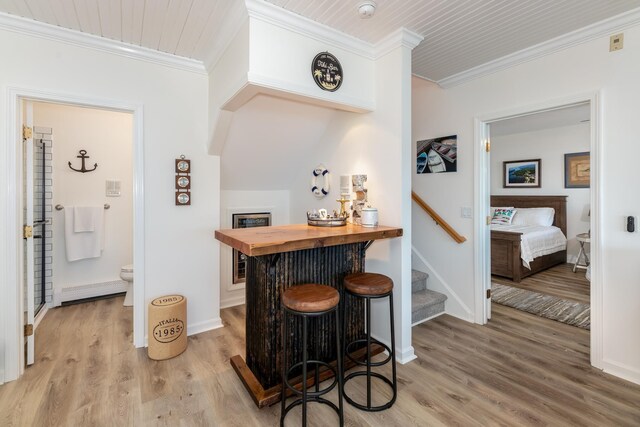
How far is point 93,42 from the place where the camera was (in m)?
2.35

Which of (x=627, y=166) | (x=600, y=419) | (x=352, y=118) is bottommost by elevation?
(x=600, y=419)

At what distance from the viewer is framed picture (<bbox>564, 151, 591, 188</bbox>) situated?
5.29 m

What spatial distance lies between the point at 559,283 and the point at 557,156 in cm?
259

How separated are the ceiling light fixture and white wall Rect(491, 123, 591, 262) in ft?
17.6

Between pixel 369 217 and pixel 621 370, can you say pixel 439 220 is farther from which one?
pixel 621 370

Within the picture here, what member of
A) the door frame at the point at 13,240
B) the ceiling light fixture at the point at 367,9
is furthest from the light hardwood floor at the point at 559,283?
the door frame at the point at 13,240

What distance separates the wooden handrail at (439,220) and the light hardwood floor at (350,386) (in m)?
0.90

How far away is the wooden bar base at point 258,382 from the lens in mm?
1879

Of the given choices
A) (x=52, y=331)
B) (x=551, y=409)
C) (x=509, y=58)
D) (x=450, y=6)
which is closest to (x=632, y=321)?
(x=551, y=409)

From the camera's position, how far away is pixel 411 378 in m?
2.16

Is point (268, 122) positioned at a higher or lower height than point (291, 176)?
higher

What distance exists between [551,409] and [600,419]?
0.23 meters

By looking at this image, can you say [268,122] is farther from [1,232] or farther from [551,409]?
[551,409]

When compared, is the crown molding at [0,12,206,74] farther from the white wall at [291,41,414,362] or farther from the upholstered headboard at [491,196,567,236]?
the upholstered headboard at [491,196,567,236]
